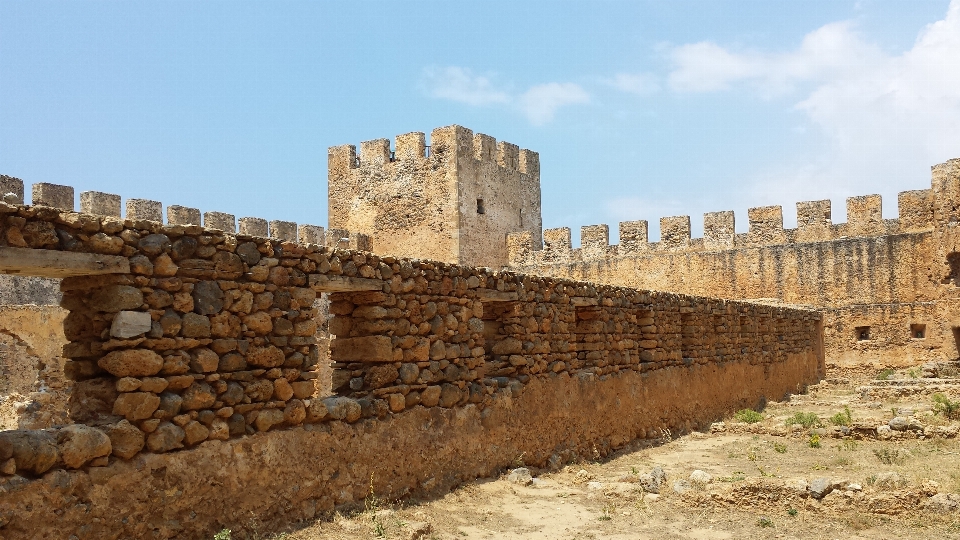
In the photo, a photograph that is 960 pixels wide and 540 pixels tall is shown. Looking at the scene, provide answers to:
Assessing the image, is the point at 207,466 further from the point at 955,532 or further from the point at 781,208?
the point at 781,208

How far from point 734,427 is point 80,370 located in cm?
934

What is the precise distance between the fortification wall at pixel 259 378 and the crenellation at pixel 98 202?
12.0 meters

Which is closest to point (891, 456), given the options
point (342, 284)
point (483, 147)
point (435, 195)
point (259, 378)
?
point (342, 284)

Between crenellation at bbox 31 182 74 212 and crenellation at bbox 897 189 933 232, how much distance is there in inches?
808

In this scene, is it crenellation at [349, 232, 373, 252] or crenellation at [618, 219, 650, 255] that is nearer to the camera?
crenellation at [618, 219, 650, 255]

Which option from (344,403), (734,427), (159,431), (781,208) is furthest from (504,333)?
(781,208)

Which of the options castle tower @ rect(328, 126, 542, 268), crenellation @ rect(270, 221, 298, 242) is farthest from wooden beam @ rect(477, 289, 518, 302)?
castle tower @ rect(328, 126, 542, 268)

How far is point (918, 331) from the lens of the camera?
871 inches

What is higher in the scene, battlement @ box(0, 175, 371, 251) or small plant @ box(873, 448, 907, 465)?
battlement @ box(0, 175, 371, 251)

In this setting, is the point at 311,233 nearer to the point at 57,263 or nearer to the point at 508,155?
the point at 508,155

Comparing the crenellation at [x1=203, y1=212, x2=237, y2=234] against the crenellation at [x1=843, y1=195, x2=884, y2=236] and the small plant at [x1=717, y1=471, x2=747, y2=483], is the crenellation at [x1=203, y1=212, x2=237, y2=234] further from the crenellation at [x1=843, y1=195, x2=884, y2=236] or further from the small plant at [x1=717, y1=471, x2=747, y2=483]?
the crenellation at [x1=843, y1=195, x2=884, y2=236]

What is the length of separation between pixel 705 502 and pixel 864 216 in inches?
728

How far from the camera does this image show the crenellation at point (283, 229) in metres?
20.7

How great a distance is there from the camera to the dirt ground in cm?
606
